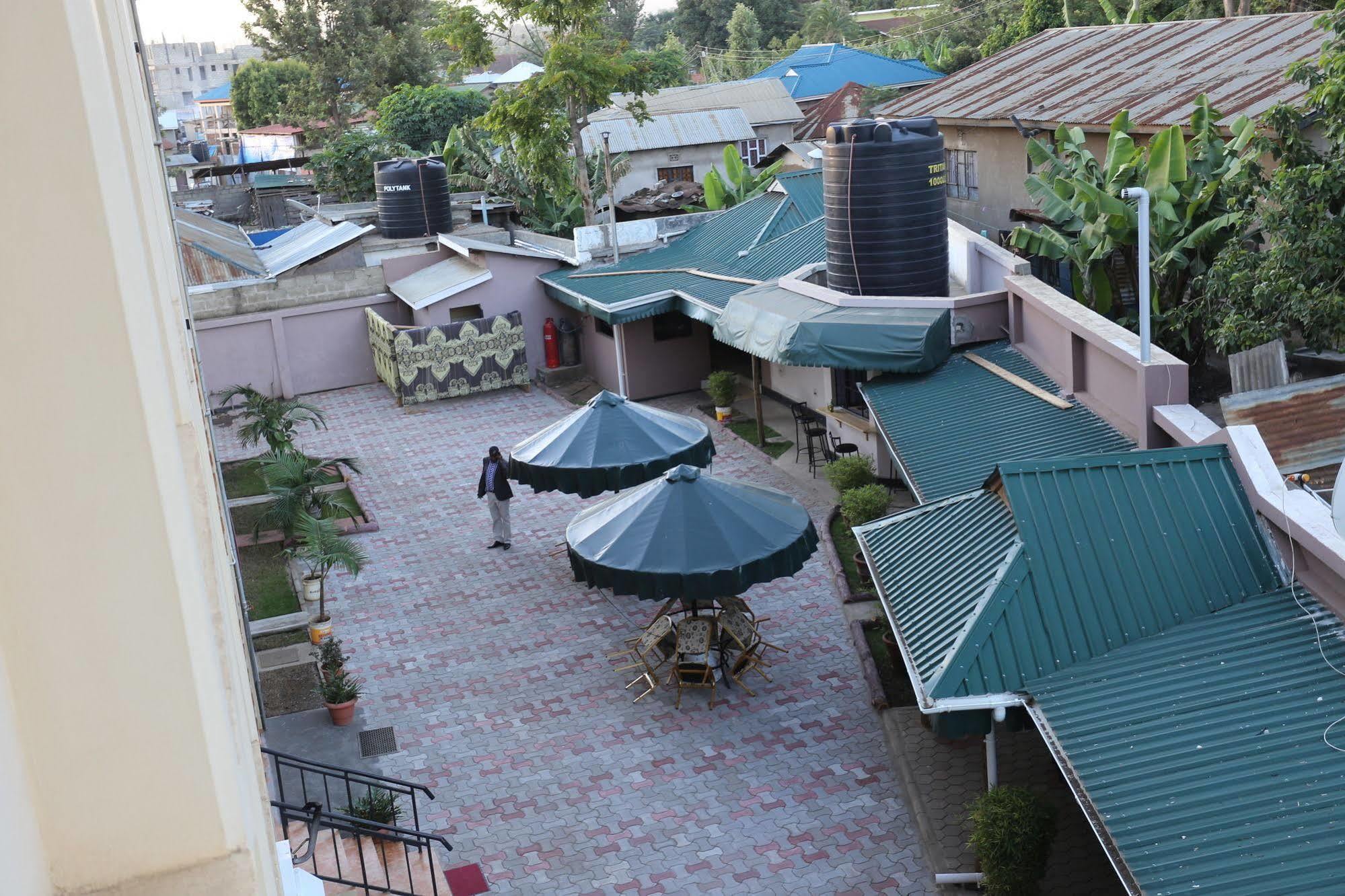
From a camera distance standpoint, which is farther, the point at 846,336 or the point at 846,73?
the point at 846,73

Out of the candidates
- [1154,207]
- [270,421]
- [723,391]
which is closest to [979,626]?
[1154,207]

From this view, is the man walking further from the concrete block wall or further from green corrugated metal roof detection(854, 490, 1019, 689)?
the concrete block wall

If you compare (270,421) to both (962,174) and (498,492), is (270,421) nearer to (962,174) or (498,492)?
(498,492)

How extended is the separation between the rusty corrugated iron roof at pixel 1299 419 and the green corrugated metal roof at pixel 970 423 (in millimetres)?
1977

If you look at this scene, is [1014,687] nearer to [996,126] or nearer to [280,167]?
[996,126]

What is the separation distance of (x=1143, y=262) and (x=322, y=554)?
980cm

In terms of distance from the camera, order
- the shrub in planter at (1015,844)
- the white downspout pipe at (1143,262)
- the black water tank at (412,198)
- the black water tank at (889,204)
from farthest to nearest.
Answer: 1. the black water tank at (412,198)
2. the black water tank at (889,204)
3. the white downspout pipe at (1143,262)
4. the shrub in planter at (1015,844)

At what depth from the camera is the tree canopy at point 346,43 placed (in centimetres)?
5809

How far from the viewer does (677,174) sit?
157 ft

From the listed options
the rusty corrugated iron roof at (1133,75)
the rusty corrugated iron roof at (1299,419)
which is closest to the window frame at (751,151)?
the rusty corrugated iron roof at (1133,75)

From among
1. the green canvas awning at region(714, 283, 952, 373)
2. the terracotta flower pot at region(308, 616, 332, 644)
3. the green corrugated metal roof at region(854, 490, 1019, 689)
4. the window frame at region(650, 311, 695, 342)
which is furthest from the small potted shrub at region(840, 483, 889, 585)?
the window frame at region(650, 311, 695, 342)

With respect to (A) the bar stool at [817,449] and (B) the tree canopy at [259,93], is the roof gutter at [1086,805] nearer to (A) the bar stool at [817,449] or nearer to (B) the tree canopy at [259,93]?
(A) the bar stool at [817,449]

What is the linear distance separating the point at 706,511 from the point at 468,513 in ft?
27.1

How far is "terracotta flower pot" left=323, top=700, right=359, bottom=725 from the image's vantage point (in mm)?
14188
